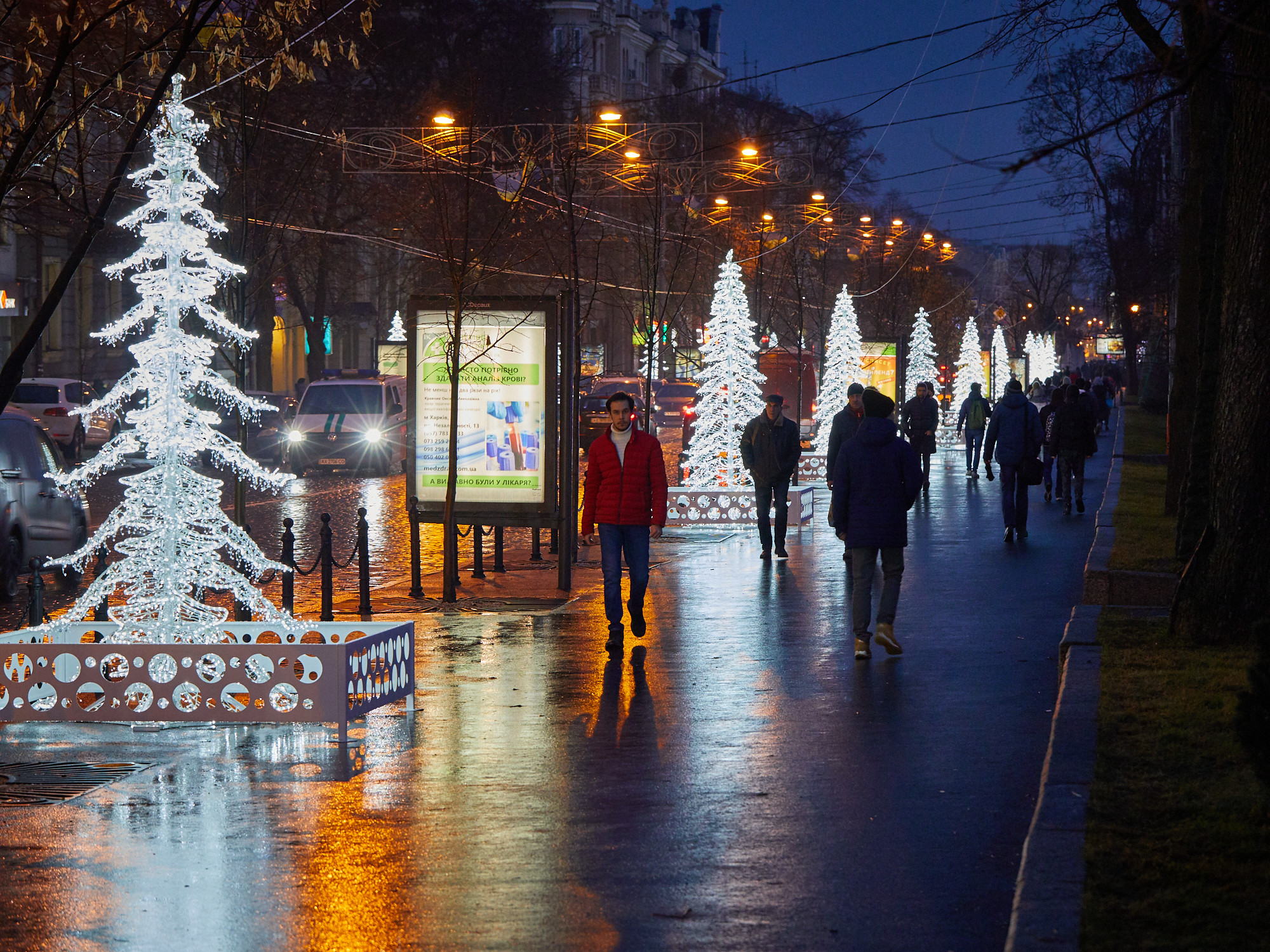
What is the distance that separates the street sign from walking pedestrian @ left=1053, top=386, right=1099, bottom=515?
1124cm

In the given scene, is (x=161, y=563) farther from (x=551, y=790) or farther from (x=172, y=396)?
(x=551, y=790)

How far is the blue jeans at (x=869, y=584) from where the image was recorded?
11.9 meters

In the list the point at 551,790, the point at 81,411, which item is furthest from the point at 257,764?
the point at 81,411

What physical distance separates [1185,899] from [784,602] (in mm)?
9459

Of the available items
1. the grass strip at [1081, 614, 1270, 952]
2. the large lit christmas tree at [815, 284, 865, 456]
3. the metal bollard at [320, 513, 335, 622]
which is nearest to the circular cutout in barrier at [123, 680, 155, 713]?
the metal bollard at [320, 513, 335, 622]

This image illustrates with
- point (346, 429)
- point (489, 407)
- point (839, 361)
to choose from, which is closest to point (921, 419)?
point (346, 429)

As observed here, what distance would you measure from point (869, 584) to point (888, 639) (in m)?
0.40

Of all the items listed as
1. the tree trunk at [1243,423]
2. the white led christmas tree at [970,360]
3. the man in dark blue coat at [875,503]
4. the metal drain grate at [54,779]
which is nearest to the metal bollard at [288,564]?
the man in dark blue coat at [875,503]

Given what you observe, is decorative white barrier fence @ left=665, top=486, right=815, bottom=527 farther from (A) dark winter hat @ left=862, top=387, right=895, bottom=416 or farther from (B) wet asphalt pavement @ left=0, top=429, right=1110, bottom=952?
(A) dark winter hat @ left=862, top=387, right=895, bottom=416

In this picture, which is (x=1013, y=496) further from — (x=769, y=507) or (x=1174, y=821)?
(x=1174, y=821)

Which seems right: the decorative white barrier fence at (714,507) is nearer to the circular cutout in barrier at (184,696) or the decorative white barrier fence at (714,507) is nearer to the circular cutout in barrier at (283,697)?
the circular cutout in barrier at (283,697)

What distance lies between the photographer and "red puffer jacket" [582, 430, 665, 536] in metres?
12.5

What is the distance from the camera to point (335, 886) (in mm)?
6309

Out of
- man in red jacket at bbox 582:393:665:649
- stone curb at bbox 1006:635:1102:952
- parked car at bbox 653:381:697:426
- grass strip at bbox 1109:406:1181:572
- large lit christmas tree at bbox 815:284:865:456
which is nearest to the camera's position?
stone curb at bbox 1006:635:1102:952
